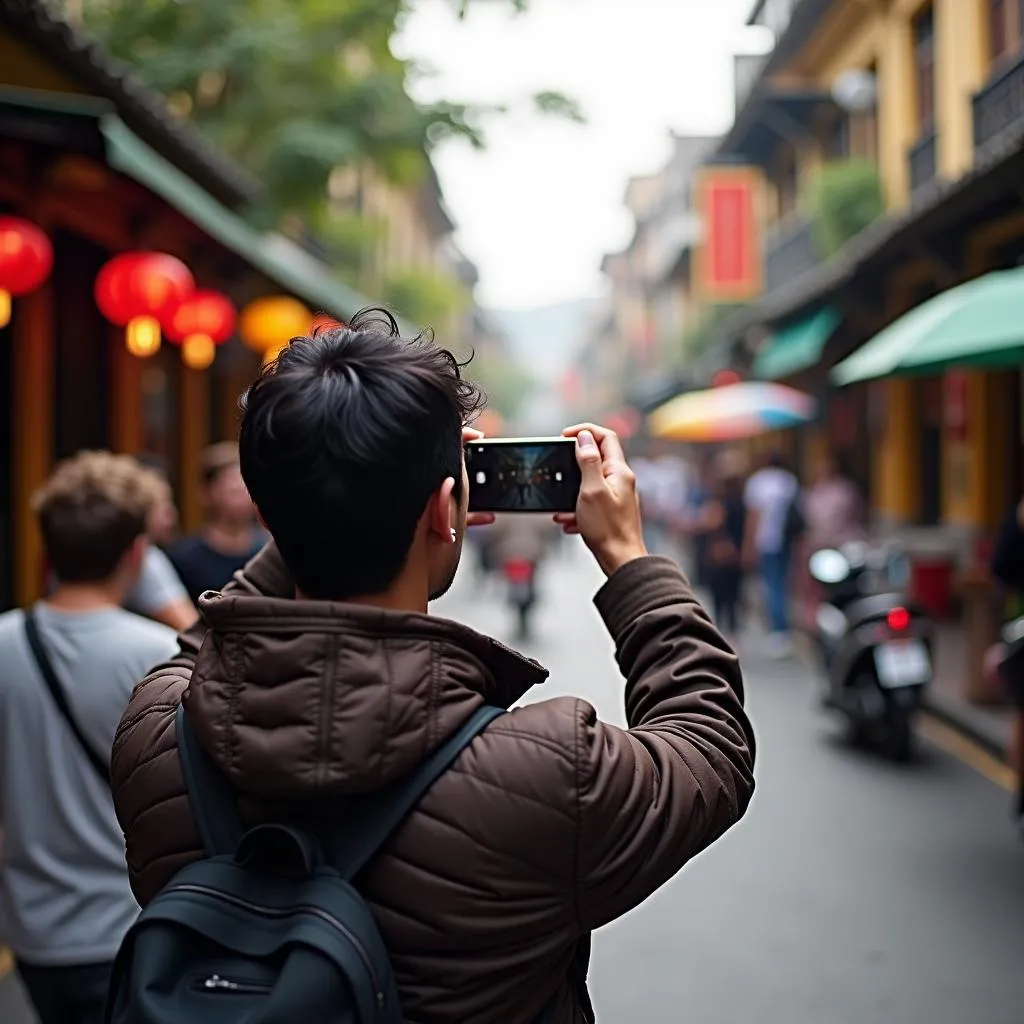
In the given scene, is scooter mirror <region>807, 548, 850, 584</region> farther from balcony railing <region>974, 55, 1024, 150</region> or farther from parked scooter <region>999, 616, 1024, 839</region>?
balcony railing <region>974, 55, 1024, 150</region>

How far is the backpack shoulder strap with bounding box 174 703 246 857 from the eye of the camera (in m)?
1.42

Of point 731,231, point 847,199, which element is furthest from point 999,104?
point 731,231

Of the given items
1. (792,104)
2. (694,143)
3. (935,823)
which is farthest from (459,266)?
(935,823)

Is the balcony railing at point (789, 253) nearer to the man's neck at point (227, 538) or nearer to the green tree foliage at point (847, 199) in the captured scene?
the green tree foliage at point (847, 199)

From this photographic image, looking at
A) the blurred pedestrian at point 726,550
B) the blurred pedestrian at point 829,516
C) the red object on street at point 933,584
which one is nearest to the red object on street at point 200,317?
the blurred pedestrian at point 726,550

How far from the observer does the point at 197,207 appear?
818 cm

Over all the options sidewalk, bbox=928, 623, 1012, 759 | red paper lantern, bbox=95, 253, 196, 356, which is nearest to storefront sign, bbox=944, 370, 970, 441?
sidewalk, bbox=928, 623, 1012, 759

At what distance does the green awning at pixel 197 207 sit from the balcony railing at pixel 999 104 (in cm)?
678

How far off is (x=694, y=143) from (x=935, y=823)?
5223 cm

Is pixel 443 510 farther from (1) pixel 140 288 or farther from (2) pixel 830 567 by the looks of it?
(2) pixel 830 567

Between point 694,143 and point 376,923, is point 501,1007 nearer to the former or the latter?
point 376,923

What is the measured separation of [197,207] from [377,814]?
7.39m

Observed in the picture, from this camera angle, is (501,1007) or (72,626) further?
(72,626)

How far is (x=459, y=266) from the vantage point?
63.9 metres
